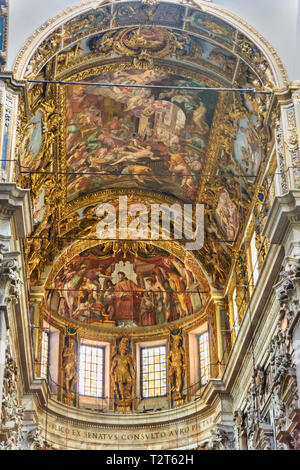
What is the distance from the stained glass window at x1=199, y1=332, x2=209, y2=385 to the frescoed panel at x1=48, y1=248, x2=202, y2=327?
104 cm

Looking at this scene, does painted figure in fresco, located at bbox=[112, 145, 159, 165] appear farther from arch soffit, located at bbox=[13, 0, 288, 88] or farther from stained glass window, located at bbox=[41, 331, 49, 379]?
stained glass window, located at bbox=[41, 331, 49, 379]

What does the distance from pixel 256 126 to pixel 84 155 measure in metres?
6.28

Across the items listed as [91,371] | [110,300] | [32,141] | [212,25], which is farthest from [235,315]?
[212,25]

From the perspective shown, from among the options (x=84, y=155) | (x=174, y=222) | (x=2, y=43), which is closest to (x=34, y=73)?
(x=2, y=43)

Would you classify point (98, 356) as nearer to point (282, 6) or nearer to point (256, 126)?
point (256, 126)

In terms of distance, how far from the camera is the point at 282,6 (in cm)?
2053

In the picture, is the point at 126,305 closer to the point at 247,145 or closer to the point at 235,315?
the point at 235,315

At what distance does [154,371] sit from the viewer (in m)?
30.6

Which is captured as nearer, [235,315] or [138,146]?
[138,146]

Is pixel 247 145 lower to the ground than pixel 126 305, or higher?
higher

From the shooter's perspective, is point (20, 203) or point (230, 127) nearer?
point (20, 203)

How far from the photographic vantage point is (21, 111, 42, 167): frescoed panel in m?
21.8

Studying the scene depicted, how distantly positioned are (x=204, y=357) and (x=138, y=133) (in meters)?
8.74

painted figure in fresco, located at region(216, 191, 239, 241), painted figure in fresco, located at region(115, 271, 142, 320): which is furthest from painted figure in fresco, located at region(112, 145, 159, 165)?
painted figure in fresco, located at region(115, 271, 142, 320)
